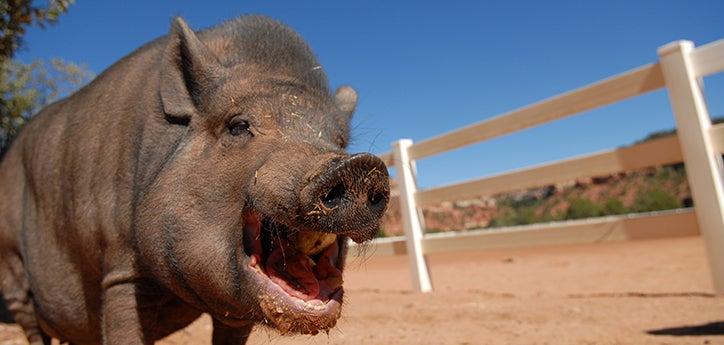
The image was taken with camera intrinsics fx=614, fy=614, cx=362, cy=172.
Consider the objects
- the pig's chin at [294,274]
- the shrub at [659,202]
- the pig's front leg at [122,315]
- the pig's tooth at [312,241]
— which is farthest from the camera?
the shrub at [659,202]

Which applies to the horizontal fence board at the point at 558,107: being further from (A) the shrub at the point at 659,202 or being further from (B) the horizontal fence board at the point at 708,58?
(A) the shrub at the point at 659,202

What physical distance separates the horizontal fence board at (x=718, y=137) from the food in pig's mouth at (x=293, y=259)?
3.98 m

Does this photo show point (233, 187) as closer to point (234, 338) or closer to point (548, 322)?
point (234, 338)

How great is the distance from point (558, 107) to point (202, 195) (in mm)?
4694

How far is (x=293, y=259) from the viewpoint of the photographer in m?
2.21

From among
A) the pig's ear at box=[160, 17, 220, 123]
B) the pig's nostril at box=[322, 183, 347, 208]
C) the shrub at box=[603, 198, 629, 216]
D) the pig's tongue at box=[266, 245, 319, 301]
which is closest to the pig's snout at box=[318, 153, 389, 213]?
the pig's nostril at box=[322, 183, 347, 208]

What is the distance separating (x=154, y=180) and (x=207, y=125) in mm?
307

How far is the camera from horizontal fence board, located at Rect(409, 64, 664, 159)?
5.50 meters

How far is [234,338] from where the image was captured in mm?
3088

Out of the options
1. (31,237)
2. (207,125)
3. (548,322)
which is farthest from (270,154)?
(548,322)

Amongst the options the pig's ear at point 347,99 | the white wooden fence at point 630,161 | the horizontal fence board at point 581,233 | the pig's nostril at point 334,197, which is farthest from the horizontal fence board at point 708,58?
the pig's nostril at point 334,197

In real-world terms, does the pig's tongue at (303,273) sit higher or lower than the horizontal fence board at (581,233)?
higher

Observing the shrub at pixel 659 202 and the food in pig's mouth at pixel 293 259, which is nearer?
the food in pig's mouth at pixel 293 259

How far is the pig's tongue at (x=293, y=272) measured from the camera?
210cm
